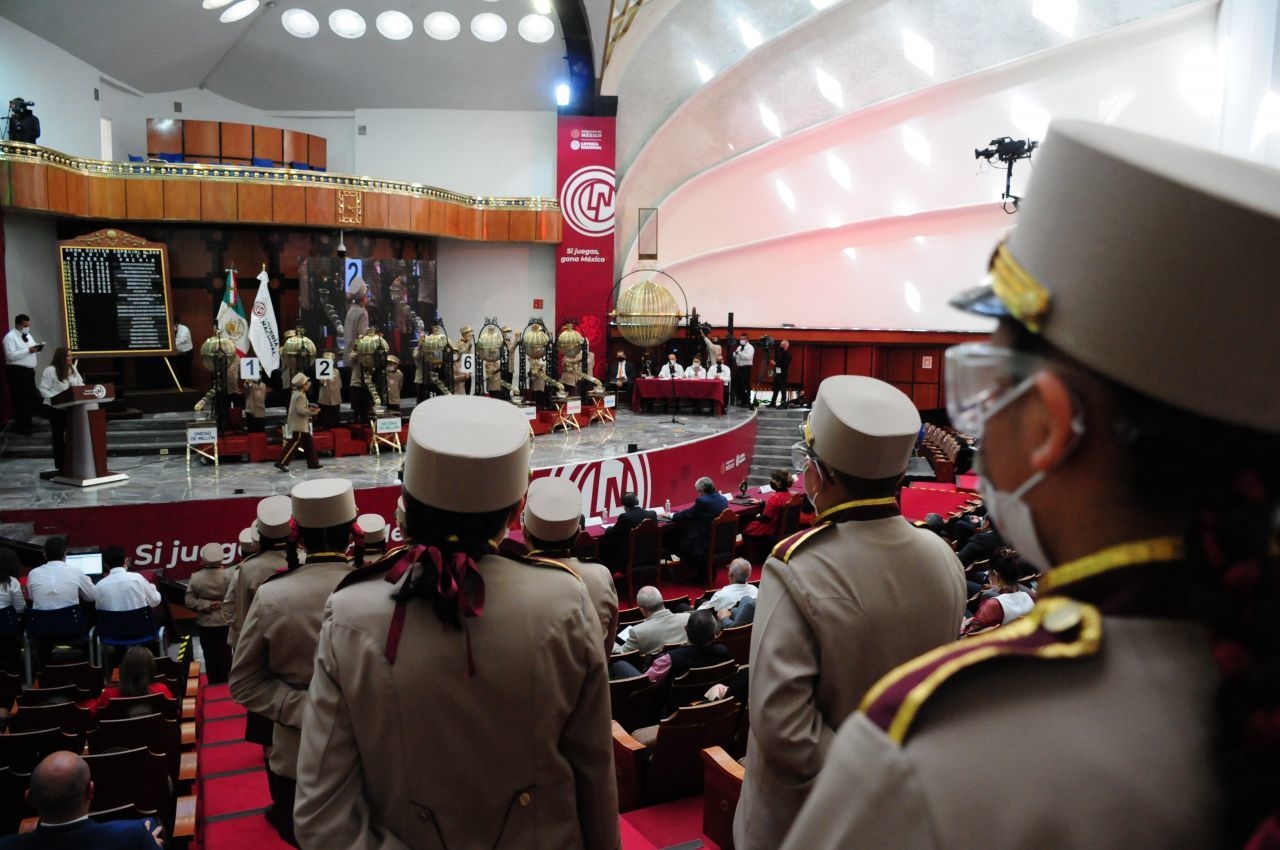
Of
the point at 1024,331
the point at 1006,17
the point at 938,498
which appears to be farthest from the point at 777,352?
the point at 1024,331

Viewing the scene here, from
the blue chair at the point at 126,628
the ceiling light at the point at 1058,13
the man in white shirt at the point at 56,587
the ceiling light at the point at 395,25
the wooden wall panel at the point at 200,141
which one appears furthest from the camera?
the ceiling light at the point at 395,25

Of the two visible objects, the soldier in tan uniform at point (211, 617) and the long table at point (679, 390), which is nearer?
the soldier in tan uniform at point (211, 617)

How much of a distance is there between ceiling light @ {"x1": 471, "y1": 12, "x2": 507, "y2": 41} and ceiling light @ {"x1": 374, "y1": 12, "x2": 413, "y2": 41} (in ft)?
4.05

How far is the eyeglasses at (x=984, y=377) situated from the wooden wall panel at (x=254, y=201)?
15416 millimetres

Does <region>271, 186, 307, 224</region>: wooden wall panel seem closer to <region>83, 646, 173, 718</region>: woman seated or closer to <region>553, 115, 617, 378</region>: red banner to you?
<region>553, 115, 617, 378</region>: red banner

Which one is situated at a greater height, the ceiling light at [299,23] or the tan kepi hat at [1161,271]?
the ceiling light at [299,23]

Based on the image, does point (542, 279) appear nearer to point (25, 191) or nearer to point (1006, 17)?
point (25, 191)

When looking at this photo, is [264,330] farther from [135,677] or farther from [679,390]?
[135,677]

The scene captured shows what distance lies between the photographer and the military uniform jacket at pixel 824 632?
2.02 metres

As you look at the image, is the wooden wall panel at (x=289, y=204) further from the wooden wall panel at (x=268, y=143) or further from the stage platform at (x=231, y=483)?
the stage platform at (x=231, y=483)

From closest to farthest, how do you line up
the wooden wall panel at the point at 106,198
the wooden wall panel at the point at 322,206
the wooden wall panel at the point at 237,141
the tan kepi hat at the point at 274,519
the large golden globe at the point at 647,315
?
the tan kepi hat at the point at 274,519
the wooden wall panel at the point at 106,198
the wooden wall panel at the point at 322,206
the wooden wall panel at the point at 237,141
the large golden globe at the point at 647,315

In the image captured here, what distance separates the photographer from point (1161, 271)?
A: 83 centimetres

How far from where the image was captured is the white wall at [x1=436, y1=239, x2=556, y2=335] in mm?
18438

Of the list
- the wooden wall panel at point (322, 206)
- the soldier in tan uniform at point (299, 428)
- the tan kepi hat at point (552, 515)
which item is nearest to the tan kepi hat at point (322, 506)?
the tan kepi hat at point (552, 515)
